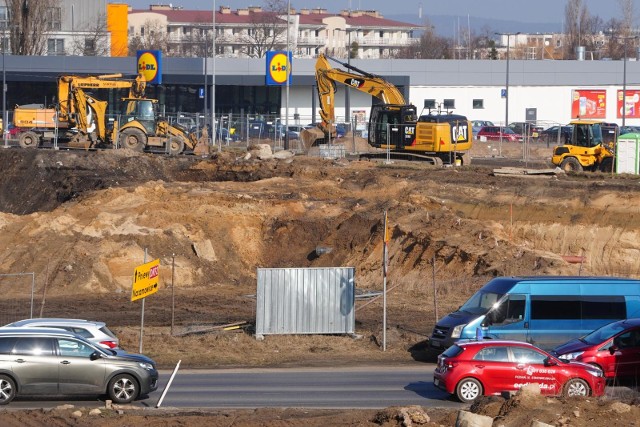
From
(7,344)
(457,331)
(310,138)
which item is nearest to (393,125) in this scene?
(310,138)

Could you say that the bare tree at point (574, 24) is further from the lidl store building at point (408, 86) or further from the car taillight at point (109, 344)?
the car taillight at point (109, 344)

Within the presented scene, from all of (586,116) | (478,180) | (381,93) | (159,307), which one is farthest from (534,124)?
(159,307)

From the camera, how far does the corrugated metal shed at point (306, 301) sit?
26.3m

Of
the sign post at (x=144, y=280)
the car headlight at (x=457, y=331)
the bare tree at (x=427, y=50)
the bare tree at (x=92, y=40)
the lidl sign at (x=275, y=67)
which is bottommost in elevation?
the car headlight at (x=457, y=331)

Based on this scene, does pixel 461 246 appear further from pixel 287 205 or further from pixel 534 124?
pixel 534 124

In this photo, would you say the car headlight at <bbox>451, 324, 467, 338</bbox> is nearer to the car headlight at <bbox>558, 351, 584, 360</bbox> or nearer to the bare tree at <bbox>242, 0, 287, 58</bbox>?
the car headlight at <bbox>558, 351, 584, 360</bbox>

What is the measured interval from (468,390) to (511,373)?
843 millimetres

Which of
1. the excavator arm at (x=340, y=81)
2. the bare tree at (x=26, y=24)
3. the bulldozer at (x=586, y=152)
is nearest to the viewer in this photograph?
the bulldozer at (x=586, y=152)

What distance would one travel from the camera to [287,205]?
39.4 meters

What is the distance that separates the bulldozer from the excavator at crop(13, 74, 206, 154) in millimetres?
19182

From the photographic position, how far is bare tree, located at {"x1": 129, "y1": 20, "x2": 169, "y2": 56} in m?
133

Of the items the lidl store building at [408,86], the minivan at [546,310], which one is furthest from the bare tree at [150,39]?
the minivan at [546,310]

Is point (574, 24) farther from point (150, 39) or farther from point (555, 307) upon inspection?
point (555, 307)

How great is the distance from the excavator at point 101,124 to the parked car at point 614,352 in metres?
35.6
